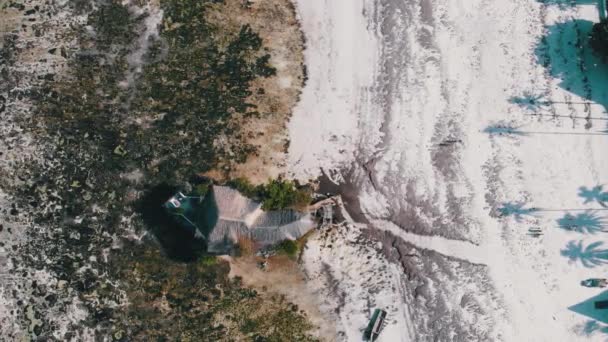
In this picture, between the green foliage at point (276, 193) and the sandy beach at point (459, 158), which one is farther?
the sandy beach at point (459, 158)

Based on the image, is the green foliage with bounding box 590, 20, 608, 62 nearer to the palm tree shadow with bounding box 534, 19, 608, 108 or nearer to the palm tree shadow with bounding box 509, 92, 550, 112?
the palm tree shadow with bounding box 534, 19, 608, 108

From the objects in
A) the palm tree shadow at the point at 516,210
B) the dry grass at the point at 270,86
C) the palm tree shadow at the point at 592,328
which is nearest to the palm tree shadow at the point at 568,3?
the palm tree shadow at the point at 516,210

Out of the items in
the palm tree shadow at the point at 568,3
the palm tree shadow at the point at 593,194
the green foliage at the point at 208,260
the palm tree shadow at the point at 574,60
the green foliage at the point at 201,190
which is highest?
the palm tree shadow at the point at 568,3

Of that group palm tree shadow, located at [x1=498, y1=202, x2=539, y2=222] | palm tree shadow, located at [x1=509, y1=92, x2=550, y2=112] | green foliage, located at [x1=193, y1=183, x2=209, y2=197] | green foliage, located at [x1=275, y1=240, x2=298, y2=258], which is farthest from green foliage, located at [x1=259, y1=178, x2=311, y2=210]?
palm tree shadow, located at [x1=509, y1=92, x2=550, y2=112]

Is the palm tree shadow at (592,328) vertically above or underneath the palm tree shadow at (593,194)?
underneath

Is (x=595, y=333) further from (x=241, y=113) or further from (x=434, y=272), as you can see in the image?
(x=241, y=113)

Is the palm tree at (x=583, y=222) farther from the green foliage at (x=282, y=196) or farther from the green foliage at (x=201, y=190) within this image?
the green foliage at (x=201, y=190)

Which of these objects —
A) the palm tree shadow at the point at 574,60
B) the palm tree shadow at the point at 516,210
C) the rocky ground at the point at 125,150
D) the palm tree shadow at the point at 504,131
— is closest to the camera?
the rocky ground at the point at 125,150

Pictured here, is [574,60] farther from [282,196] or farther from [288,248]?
[288,248]

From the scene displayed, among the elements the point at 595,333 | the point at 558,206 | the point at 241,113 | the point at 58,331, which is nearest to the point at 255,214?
the point at 241,113
